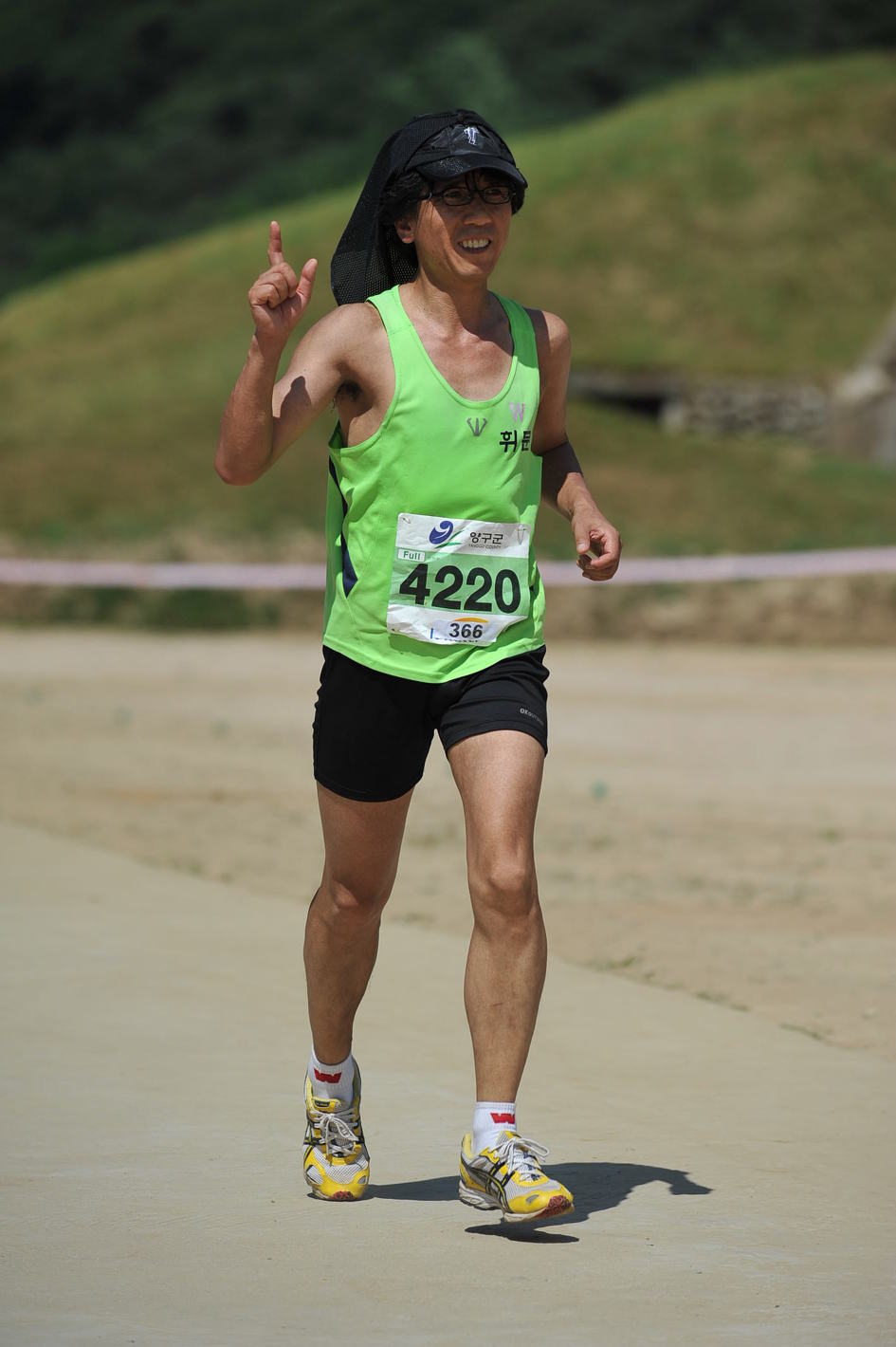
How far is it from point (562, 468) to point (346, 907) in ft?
3.62

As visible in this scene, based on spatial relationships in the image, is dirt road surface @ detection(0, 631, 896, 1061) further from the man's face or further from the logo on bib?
the man's face

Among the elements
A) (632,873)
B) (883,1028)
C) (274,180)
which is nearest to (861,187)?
(274,180)

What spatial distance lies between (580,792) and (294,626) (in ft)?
34.4

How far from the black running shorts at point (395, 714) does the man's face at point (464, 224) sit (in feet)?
2.71

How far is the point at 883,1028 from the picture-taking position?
6.47 metres

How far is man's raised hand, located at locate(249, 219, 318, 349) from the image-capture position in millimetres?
4172

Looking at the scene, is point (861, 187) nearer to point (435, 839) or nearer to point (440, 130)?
point (435, 839)

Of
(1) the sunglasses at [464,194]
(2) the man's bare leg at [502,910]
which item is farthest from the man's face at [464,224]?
(2) the man's bare leg at [502,910]

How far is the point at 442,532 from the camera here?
4.39 metres

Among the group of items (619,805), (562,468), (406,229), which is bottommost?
(619,805)

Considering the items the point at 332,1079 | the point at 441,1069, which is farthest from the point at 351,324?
the point at 441,1069

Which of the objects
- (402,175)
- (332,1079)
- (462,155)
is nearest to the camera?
(462,155)

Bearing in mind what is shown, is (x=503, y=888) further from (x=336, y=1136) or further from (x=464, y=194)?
(x=464, y=194)

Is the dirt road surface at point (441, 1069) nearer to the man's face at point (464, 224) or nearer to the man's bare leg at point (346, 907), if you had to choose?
the man's bare leg at point (346, 907)
